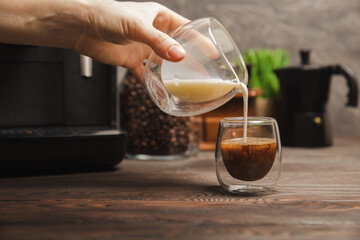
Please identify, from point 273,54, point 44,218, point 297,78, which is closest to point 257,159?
point 44,218

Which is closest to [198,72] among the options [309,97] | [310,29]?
[309,97]

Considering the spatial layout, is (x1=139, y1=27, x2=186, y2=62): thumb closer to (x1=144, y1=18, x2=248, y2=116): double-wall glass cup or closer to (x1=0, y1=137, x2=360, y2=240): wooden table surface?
(x1=144, y1=18, x2=248, y2=116): double-wall glass cup

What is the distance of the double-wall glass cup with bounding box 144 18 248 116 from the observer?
612 mm

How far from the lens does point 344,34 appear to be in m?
1.36

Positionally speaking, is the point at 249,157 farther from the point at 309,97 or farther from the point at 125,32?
the point at 309,97

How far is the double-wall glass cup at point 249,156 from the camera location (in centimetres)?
63

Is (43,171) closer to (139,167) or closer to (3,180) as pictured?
(3,180)

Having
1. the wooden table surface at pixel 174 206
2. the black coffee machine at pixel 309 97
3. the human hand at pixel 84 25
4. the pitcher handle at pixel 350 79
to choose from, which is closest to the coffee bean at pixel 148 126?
the wooden table surface at pixel 174 206

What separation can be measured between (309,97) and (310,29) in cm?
34

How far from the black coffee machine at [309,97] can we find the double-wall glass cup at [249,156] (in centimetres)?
48

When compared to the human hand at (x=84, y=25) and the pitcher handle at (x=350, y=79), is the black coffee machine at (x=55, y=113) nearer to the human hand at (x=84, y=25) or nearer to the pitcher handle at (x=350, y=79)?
the human hand at (x=84, y=25)

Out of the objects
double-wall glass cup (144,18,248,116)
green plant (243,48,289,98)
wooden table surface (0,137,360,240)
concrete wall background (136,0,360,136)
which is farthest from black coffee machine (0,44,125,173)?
concrete wall background (136,0,360,136)

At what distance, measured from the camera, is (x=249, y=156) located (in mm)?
622

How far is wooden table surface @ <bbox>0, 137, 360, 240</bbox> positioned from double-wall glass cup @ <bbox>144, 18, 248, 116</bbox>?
15 centimetres
